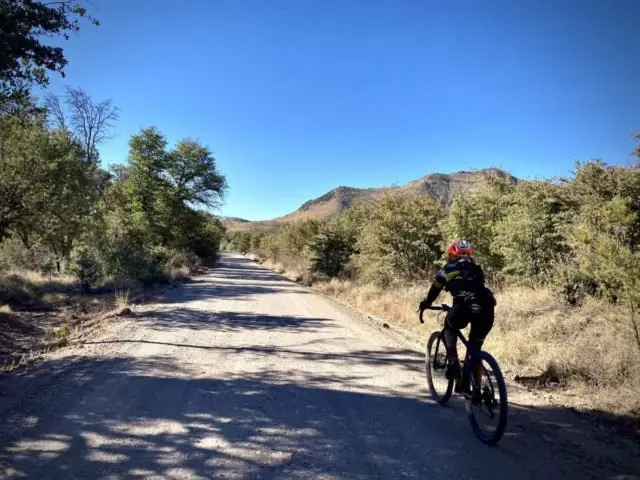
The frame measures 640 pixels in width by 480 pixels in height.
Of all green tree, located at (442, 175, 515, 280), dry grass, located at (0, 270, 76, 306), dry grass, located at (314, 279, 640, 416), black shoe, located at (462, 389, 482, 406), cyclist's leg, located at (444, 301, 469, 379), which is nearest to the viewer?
black shoe, located at (462, 389, 482, 406)

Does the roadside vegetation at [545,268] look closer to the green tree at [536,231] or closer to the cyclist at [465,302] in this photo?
the green tree at [536,231]

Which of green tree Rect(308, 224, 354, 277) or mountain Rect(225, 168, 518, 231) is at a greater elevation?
mountain Rect(225, 168, 518, 231)

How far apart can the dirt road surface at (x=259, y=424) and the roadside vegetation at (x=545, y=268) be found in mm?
1421

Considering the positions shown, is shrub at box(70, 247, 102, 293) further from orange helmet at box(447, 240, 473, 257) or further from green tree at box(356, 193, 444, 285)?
orange helmet at box(447, 240, 473, 257)

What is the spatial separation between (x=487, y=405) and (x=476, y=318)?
0.89 meters

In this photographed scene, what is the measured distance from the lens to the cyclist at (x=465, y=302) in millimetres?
4492

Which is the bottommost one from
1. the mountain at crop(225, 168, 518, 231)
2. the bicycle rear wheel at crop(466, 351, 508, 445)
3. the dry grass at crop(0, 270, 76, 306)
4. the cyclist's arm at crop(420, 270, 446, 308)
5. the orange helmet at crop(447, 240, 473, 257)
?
the dry grass at crop(0, 270, 76, 306)

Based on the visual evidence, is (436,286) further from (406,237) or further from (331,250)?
(331,250)

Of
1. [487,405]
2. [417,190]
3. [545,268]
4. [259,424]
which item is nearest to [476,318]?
[487,405]

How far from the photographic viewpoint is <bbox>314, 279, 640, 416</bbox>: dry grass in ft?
17.2

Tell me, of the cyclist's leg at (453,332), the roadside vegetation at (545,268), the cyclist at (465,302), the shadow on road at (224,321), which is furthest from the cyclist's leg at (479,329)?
the shadow on road at (224,321)

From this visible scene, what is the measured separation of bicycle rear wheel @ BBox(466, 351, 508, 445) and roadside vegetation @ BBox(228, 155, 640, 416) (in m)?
1.75

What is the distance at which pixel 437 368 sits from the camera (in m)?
5.56

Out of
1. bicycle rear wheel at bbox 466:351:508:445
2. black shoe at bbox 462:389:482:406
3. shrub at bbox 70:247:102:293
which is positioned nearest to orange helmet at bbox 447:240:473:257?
bicycle rear wheel at bbox 466:351:508:445
